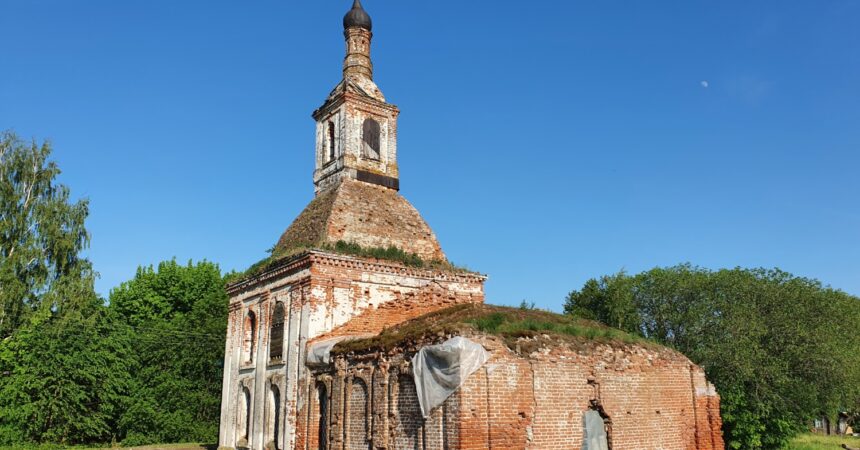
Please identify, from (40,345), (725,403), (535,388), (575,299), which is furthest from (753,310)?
(40,345)

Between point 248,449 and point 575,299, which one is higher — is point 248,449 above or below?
below

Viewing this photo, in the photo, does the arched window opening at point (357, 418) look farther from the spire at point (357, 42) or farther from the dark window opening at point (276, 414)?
the spire at point (357, 42)

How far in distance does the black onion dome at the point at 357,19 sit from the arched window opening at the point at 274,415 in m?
13.1

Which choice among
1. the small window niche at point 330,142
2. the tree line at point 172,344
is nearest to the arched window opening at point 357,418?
the small window niche at point 330,142

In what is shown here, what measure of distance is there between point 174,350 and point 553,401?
21612 mm

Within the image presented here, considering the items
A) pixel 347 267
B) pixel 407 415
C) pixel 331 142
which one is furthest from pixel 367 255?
pixel 407 415

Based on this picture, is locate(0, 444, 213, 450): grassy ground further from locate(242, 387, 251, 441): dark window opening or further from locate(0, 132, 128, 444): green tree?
locate(242, 387, 251, 441): dark window opening

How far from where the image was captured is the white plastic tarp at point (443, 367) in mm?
11609

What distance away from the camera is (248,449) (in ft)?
60.4

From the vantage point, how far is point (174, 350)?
29.2m

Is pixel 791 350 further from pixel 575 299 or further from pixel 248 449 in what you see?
pixel 248 449

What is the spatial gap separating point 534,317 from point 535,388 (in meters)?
3.01

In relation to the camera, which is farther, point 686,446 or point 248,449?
point 248,449

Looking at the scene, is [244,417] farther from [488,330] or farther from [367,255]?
[488,330]
